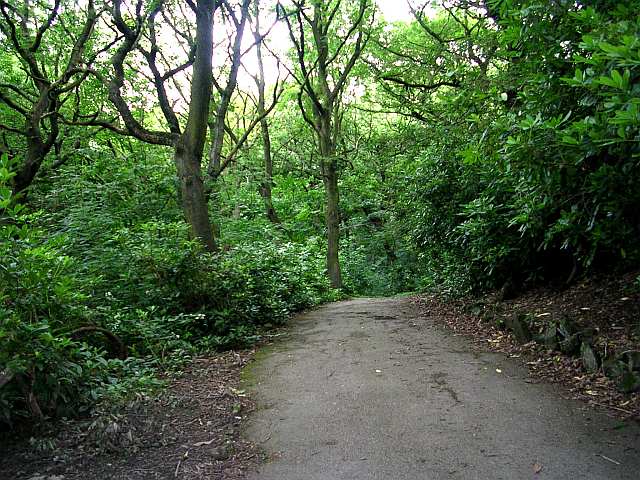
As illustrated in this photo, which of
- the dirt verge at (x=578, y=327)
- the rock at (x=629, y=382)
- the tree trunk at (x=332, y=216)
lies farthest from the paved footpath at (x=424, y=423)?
the tree trunk at (x=332, y=216)

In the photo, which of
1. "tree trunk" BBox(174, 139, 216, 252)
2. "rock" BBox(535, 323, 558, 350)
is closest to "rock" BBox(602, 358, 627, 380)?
"rock" BBox(535, 323, 558, 350)

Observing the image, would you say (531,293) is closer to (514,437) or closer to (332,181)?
(514,437)

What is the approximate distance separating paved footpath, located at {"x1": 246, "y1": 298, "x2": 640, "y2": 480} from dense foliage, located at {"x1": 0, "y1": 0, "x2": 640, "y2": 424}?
1506mm

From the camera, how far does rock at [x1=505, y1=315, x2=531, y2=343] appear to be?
5969mm

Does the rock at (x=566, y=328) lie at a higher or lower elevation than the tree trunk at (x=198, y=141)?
lower

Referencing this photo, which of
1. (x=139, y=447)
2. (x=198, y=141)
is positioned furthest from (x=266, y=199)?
(x=139, y=447)

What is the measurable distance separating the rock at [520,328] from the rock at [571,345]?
791 millimetres

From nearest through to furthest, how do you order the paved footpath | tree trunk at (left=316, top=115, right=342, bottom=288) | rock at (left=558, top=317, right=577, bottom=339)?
the paved footpath
rock at (left=558, top=317, right=577, bottom=339)
tree trunk at (left=316, top=115, right=342, bottom=288)

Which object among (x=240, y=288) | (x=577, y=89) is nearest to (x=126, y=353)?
(x=240, y=288)

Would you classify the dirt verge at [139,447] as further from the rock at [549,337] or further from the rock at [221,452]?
the rock at [549,337]

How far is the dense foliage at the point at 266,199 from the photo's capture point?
353 cm

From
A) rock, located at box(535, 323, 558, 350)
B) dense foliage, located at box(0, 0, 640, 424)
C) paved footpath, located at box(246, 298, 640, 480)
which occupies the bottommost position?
paved footpath, located at box(246, 298, 640, 480)

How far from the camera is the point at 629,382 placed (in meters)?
4.06

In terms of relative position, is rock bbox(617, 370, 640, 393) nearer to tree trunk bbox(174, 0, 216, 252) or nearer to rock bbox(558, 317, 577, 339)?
rock bbox(558, 317, 577, 339)
